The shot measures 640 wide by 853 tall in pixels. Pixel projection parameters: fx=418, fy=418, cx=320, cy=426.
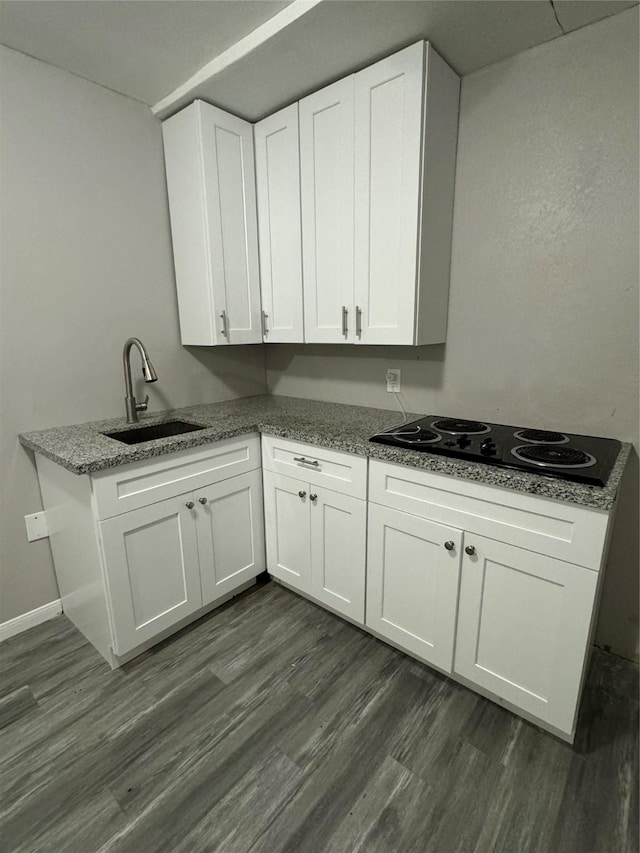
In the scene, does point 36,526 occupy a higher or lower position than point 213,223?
lower

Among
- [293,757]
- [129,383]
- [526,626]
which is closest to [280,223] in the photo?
[129,383]

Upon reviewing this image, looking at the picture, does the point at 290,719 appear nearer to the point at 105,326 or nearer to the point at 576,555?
the point at 576,555

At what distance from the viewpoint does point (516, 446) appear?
1517mm

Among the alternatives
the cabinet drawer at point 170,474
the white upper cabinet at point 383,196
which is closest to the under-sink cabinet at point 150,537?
the cabinet drawer at point 170,474

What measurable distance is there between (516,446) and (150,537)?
1445mm

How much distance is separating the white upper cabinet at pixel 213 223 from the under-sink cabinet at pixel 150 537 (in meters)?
0.69

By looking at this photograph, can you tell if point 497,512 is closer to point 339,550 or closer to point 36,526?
point 339,550

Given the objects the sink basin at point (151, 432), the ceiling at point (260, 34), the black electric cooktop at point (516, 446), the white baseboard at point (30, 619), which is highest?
the ceiling at point (260, 34)

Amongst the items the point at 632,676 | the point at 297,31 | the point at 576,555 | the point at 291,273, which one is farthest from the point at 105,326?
the point at 632,676

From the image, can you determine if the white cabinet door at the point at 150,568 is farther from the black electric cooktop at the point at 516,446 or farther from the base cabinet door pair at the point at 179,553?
the black electric cooktop at the point at 516,446

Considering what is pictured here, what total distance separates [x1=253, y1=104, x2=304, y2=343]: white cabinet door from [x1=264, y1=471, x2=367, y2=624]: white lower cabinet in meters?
0.79

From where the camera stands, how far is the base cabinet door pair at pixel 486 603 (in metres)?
1.25

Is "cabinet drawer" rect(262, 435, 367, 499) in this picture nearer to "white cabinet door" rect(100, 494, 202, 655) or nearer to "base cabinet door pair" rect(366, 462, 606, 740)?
"base cabinet door pair" rect(366, 462, 606, 740)

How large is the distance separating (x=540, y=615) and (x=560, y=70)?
1.90 m
